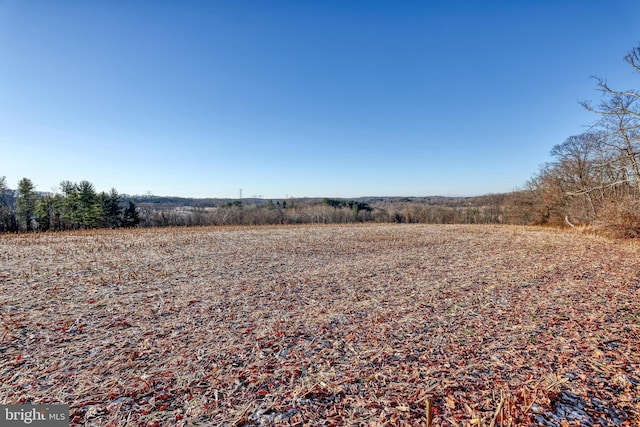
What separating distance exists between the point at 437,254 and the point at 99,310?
11.5 meters

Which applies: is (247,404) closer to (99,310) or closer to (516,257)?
(99,310)

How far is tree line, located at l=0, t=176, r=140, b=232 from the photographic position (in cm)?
3219

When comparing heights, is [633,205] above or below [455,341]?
above

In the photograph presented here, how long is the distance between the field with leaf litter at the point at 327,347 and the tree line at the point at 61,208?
34.6 m

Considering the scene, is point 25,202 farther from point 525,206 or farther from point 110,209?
point 525,206

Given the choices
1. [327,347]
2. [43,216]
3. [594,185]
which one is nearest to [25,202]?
[43,216]

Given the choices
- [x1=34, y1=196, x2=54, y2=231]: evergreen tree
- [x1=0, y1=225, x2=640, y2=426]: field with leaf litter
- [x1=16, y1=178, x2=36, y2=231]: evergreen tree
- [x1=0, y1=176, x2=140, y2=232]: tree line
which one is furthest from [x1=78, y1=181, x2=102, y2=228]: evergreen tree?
[x1=0, y1=225, x2=640, y2=426]: field with leaf litter

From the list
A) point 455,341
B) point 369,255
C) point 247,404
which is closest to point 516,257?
point 369,255

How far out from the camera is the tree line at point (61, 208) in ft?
106

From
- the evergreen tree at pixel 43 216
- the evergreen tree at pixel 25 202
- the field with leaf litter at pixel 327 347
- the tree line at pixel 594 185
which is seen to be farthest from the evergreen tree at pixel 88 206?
the tree line at pixel 594 185

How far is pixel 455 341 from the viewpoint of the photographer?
155 inches

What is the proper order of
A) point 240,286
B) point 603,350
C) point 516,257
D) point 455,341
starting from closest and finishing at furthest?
point 603,350, point 455,341, point 240,286, point 516,257

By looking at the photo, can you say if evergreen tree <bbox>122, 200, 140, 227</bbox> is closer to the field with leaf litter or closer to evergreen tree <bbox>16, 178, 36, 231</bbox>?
evergreen tree <bbox>16, 178, 36, 231</bbox>

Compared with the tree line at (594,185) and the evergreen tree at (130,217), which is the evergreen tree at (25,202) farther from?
the tree line at (594,185)
